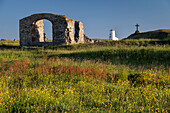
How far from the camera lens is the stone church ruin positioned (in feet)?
80.5

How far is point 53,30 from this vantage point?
989 inches

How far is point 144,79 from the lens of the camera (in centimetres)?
704

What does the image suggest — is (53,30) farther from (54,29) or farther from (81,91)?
(81,91)

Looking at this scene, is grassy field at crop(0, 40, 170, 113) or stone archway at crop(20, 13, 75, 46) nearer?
grassy field at crop(0, 40, 170, 113)

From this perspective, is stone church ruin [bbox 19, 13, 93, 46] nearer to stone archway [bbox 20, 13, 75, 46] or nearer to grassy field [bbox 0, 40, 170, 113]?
stone archway [bbox 20, 13, 75, 46]

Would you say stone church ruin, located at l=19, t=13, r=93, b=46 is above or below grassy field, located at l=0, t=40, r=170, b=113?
above

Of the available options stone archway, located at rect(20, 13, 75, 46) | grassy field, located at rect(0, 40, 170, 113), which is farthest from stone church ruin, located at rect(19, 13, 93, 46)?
grassy field, located at rect(0, 40, 170, 113)

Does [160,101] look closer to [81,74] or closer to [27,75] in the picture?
[81,74]


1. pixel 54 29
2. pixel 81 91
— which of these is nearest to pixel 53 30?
pixel 54 29

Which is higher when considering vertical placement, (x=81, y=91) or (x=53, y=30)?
(x=53, y=30)

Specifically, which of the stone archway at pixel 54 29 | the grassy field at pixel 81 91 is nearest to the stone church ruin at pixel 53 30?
the stone archway at pixel 54 29

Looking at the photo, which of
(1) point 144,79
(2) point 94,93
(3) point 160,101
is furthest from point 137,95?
(1) point 144,79

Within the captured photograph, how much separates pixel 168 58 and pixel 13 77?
1112 centimetres

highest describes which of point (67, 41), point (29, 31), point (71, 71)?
point (29, 31)
